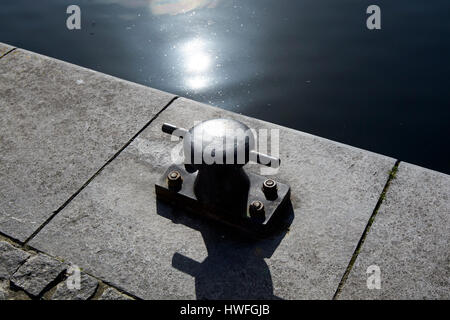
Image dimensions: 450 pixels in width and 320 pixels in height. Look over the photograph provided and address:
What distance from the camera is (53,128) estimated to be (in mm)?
3564

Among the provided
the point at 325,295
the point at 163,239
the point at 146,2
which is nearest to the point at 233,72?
the point at 146,2

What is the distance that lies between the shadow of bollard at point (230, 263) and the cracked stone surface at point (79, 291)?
0.43 metres

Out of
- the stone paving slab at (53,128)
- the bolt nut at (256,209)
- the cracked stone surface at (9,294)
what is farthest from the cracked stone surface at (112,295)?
the bolt nut at (256,209)

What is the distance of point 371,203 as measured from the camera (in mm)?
2898

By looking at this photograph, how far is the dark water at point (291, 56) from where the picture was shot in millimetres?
A: 5039

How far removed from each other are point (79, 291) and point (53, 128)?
141 cm

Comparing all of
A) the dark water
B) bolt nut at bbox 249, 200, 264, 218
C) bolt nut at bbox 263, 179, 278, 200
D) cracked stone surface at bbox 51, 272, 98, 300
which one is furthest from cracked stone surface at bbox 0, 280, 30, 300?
the dark water

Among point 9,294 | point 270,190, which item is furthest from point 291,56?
point 9,294

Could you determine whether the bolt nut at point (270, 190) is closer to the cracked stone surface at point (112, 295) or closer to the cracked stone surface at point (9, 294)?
the cracked stone surface at point (112, 295)

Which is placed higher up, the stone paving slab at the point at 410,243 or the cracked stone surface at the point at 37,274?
the stone paving slab at the point at 410,243

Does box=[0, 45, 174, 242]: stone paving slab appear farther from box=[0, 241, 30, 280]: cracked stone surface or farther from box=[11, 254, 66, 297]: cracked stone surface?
box=[11, 254, 66, 297]: cracked stone surface
